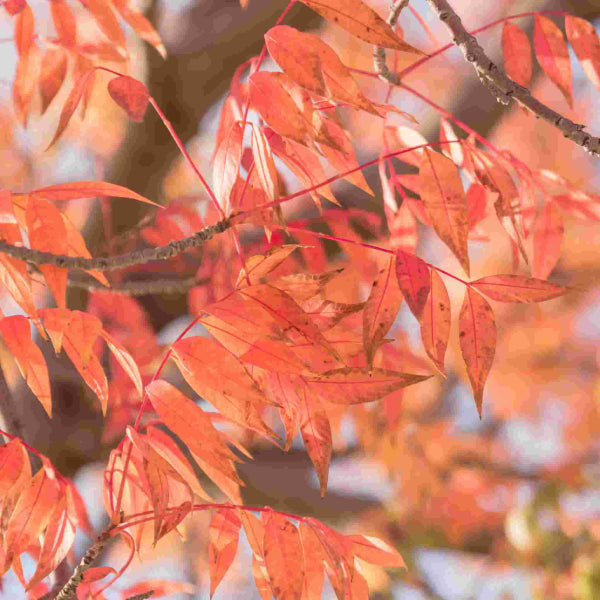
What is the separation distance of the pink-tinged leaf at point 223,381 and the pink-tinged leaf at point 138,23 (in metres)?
0.39

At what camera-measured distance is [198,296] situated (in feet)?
3.05

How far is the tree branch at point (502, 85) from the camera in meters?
0.38

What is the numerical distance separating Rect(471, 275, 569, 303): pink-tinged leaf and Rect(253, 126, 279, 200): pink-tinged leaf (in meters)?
0.14

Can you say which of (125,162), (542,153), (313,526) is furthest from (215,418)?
(542,153)

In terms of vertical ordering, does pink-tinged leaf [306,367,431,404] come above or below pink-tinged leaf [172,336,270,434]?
below

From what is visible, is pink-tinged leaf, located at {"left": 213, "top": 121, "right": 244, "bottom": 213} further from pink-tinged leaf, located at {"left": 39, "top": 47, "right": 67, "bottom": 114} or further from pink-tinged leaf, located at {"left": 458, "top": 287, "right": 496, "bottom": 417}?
pink-tinged leaf, located at {"left": 39, "top": 47, "right": 67, "bottom": 114}

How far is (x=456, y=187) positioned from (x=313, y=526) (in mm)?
248

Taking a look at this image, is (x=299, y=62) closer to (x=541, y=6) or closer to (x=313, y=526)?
(x=313, y=526)

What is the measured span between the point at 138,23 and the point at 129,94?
21cm

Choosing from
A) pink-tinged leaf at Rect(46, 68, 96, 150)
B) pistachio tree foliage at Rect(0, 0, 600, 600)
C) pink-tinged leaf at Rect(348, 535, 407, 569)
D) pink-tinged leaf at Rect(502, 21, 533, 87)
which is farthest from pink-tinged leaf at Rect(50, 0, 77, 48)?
pink-tinged leaf at Rect(348, 535, 407, 569)

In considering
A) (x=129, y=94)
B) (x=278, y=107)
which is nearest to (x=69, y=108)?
(x=129, y=94)

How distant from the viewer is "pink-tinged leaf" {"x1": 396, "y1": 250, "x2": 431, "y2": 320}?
0.35 metres

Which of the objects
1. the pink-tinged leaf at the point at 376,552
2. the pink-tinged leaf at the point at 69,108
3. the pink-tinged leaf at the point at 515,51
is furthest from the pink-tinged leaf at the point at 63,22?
the pink-tinged leaf at the point at 376,552

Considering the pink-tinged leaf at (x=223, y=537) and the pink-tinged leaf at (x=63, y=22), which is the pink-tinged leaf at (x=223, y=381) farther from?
the pink-tinged leaf at (x=63, y=22)
